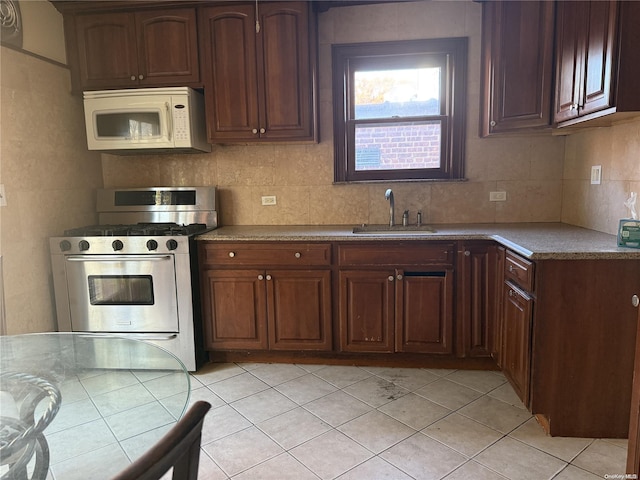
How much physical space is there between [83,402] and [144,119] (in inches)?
80.1

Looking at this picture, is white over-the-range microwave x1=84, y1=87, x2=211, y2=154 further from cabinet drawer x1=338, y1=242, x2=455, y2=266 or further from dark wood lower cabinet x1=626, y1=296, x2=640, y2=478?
dark wood lower cabinet x1=626, y1=296, x2=640, y2=478

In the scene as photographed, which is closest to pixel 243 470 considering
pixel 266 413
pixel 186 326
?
pixel 266 413

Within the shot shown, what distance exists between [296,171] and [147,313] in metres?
1.48

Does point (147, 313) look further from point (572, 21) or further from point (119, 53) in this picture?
point (572, 21)

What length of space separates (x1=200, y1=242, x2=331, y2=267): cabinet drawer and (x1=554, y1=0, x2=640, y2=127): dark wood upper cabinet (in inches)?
63.0

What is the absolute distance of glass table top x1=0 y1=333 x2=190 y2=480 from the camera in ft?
4.06

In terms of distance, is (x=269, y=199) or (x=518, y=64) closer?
(x=518, y=64)

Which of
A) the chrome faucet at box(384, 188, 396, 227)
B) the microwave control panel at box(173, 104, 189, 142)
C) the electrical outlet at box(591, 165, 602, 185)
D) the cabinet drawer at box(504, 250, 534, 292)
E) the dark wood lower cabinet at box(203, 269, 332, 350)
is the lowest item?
the dark wood lower cabinet at box(203, 269, 332, 350)

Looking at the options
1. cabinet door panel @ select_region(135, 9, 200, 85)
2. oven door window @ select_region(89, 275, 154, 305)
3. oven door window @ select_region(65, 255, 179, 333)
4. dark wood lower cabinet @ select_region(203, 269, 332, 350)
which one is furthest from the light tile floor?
cabinet door panel @ select_region(135, 9, 200, 85)

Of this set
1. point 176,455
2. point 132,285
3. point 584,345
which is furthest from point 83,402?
point 584,345

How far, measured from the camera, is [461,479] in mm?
1783

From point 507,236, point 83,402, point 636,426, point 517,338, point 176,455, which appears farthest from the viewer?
point 507,236

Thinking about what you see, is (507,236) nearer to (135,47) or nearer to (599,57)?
(599,57)

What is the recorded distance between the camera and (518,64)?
2.63 m
